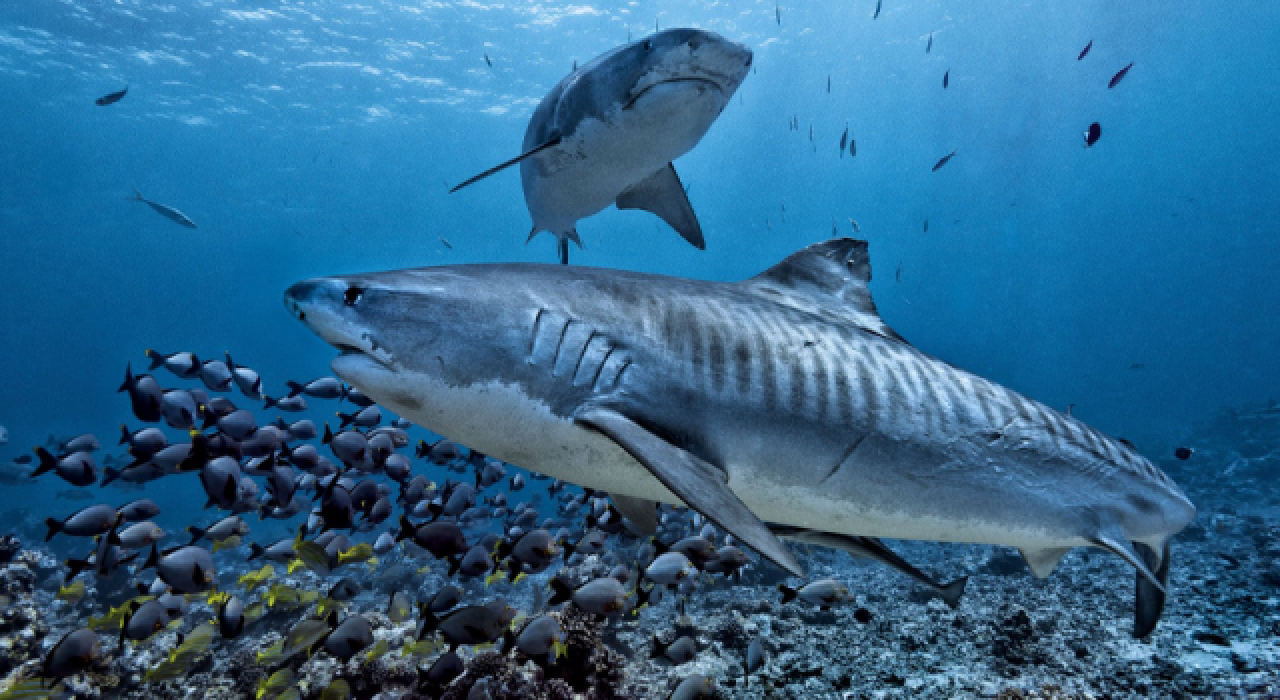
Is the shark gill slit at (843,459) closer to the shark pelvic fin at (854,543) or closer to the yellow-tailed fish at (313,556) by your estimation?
the shark pelvic fin at (854,543)

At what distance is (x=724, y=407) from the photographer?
6.58 feet

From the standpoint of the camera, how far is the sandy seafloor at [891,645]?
4.99 m

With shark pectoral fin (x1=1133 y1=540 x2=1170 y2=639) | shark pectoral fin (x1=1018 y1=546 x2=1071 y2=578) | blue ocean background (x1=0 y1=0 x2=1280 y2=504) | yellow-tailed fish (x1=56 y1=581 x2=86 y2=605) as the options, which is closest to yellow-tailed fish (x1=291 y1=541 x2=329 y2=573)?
yellow-tailed fish (x1=56 y1=581 x2=86 y2=605)

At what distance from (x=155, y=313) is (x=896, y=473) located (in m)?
132

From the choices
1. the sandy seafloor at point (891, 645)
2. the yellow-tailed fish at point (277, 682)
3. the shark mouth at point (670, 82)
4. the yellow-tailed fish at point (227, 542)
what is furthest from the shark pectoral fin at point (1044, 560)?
the yellow-tailed fish at point (227, 542)

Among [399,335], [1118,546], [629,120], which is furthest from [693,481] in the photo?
[629,120]

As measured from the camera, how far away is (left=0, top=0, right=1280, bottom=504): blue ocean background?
124 feet

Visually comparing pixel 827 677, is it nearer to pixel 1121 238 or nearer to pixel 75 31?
pixel 75 31

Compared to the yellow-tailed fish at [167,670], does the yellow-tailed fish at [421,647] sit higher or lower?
higher

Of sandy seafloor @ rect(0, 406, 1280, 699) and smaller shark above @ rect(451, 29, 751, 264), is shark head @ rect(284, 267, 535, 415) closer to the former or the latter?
smaller shark above @ rect(451, 29, 751, 264)

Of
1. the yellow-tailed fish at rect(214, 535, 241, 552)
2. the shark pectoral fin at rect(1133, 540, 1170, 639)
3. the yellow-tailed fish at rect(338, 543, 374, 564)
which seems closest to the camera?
the shark pectoral fin at rect(1133, 540, 1170, 639)

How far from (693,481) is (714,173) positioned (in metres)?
78.2

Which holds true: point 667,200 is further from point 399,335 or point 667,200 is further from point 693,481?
point 693,481

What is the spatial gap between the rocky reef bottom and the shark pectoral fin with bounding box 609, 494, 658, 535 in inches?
91.1
